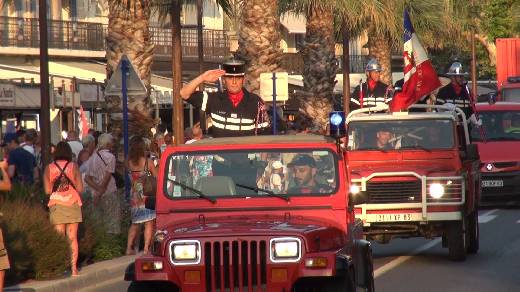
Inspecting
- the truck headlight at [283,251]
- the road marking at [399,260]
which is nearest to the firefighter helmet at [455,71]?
the road marking at [399,260]

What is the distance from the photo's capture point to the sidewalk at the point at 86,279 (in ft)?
48.7

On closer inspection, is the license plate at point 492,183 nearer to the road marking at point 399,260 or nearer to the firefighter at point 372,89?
the firefighter at point 372,89

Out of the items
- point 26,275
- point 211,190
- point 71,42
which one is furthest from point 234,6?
point 211,190

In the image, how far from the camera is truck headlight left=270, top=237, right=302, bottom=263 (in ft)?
30.6

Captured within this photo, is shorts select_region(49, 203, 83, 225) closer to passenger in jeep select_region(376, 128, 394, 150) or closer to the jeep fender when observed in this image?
passenger in jeep select_region(376, 128, 394, 150)

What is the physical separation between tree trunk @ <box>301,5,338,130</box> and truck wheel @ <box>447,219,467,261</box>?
17.4 meters

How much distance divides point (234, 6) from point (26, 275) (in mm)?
19518

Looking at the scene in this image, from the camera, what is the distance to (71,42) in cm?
4738

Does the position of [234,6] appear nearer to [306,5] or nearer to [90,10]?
[306,5]

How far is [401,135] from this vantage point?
18.2 m

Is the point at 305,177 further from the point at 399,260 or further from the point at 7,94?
the point at 7,94

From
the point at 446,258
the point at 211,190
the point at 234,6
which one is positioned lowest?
the point at 446,258

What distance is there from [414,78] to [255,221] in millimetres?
10654

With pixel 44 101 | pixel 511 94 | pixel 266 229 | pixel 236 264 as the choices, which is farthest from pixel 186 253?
pixel 511 94
